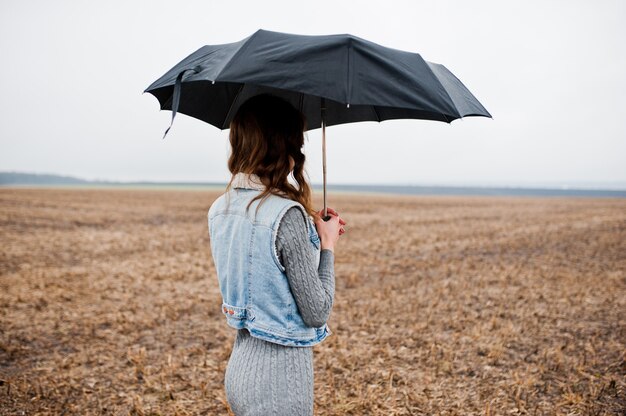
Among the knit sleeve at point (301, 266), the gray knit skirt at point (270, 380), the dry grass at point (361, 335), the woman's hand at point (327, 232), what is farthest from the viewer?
the dry grass at point (361, 335)

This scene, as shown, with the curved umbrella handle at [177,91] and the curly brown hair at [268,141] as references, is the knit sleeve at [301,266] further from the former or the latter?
the curved umbrella handle at [177,91]

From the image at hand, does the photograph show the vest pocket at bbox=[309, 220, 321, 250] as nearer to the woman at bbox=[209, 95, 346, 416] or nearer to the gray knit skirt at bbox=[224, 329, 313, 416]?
the woman at bbox=[209, 95, 346, 416]

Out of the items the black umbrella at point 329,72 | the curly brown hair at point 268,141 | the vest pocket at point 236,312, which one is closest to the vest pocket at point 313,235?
the curly brown hair at point 268,141

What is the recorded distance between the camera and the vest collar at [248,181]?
185 cm

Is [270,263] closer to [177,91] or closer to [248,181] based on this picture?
[248,181]

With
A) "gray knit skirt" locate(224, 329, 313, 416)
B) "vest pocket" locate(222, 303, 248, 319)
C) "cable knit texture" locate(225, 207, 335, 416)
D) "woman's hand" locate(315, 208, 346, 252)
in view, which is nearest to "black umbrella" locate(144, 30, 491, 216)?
"woman's hand" locate(315, 208, 346, 252)

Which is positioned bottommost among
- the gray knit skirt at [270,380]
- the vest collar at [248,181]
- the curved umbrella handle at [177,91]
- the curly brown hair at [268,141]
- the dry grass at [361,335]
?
the dry grass at [361,335]

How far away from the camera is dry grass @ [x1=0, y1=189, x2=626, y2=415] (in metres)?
4.66

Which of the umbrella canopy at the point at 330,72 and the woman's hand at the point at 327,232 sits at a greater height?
the umbrella canopy at the point at 330,72

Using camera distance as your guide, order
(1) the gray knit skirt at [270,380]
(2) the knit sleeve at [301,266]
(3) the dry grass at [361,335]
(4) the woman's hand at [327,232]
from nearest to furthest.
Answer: (2) the knit sleeve at [301,266] → (1) the gray knit skirt at [270,380] → (4) the woman's hand at [327,232] → (3) the dry grass at [361,335]

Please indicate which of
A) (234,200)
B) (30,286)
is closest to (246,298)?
(234,200)

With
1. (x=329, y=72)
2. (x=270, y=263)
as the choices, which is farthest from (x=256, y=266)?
(x=329, y=72)

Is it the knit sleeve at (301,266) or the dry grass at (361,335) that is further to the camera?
the dry grass at (361,335)

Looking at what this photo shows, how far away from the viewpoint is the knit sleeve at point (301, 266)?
1.77m
